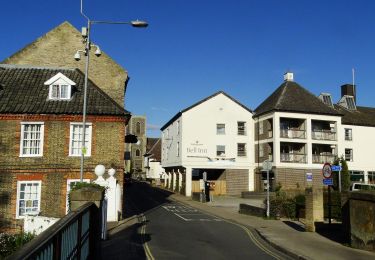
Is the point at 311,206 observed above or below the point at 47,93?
below

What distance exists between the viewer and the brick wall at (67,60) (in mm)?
28516

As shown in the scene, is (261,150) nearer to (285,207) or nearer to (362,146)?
(362,146)

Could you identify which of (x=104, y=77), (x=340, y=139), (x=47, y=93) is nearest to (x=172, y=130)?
(x=340, y=139)

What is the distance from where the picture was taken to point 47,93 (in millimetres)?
23797

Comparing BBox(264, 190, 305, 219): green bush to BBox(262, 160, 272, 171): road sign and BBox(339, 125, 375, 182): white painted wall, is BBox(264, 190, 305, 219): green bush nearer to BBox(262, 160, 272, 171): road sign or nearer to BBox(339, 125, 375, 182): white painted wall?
BBox(262, 160, 272, 171): road sign

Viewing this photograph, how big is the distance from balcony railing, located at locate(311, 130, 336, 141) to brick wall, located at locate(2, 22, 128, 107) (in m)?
26.0

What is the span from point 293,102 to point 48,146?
1228 inches

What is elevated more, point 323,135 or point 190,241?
point 323,135

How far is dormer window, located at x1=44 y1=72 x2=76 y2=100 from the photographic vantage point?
23375 mm

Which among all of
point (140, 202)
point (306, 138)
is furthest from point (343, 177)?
point (140, 202)

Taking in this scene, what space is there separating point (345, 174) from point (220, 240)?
30012 millimetres

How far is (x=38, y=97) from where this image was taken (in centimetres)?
2333

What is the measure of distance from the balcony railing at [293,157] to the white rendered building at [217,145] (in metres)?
4.65

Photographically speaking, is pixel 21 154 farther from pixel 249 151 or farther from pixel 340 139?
pixel 340 139
